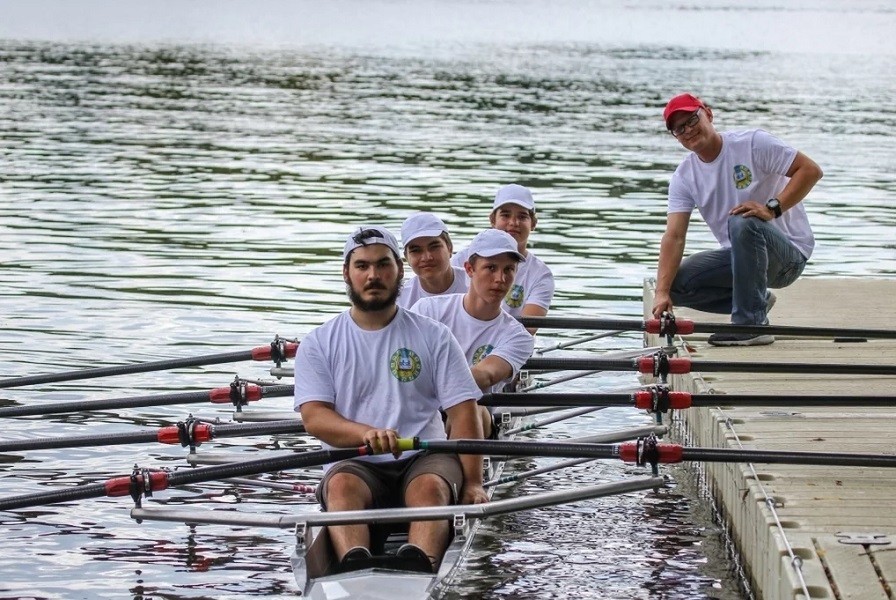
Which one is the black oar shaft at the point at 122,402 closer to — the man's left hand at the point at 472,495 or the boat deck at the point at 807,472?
the man's left hand at the point at 472,495

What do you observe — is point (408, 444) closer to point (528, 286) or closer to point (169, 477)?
point (169, 477)

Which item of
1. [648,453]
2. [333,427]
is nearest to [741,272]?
[648,453]

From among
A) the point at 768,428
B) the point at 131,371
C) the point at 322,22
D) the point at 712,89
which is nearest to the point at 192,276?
the point at 131,371

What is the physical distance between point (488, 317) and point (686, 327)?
6.18 ft

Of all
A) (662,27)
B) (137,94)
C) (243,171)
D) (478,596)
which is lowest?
(478,596)

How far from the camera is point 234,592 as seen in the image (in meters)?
7.62

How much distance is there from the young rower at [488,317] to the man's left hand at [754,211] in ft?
7.49

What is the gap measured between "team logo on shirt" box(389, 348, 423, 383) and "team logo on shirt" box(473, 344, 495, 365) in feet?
4.71

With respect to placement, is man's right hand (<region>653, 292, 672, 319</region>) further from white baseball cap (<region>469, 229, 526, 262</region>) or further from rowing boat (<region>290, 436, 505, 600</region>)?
rowing boat (<region>290, 436, 505, 600</region>)

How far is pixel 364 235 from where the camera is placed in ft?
23.2

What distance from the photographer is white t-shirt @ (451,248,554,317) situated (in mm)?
10094

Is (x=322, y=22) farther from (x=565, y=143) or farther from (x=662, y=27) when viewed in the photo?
(x=565, y=143)

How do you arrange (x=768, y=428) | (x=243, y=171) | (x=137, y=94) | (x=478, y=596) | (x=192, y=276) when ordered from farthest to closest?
Result: (x=137, y=94)
(x=243, y=171)
(x=192, y=276)
(x=768, y=428)
(x=478, y=596)

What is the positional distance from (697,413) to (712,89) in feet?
118
